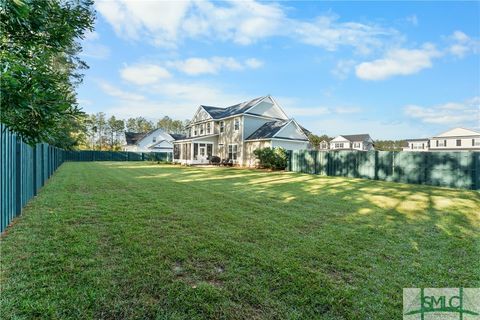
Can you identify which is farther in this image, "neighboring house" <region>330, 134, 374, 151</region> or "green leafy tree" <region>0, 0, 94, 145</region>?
"neighboring house" <region>330, 134, 374, 151</region>

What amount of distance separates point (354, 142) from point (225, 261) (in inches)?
2289

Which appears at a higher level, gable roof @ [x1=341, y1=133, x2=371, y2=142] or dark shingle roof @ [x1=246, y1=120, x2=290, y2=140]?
gable roof @ [x1=341, y1=133, x2=371, y2=142]

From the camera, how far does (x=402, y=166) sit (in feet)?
44.0

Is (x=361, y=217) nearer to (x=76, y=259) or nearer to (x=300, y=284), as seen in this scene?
(x=300, y=284)

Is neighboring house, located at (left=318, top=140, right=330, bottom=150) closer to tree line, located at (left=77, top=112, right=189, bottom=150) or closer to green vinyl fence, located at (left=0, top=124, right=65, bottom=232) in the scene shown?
tree line, located at (left=77, top=112, right=189, bottom=150)

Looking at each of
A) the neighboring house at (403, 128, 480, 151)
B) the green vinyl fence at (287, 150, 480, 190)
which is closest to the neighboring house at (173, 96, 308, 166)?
the green vinyl fence at (287, 150, 480, 190)

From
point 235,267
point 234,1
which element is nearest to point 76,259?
point 235,267

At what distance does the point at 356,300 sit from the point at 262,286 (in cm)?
90

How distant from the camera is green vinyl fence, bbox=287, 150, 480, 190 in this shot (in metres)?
11.4

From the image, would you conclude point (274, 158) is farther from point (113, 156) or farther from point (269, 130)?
point (113, 156)

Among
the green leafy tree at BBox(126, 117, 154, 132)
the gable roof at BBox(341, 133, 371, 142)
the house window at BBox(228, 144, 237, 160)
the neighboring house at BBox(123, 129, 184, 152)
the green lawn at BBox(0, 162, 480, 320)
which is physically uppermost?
the green leafy tree at BBox(126, 117, 154, 132)

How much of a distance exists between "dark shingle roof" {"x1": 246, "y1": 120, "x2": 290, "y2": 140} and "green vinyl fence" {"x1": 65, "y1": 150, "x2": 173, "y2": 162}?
15689 millimetres

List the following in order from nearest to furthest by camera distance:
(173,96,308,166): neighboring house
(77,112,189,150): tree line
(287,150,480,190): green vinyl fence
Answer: (287,150,480,190): green vinyl fence < (173,96,308,166): neighboring house < (77,112,189,150): tree line

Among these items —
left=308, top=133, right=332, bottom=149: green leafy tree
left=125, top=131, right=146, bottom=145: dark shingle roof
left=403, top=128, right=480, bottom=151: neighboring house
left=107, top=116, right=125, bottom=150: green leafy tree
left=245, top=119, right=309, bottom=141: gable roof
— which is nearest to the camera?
left=245, top=119, right=309, bottom=141: gable roof
